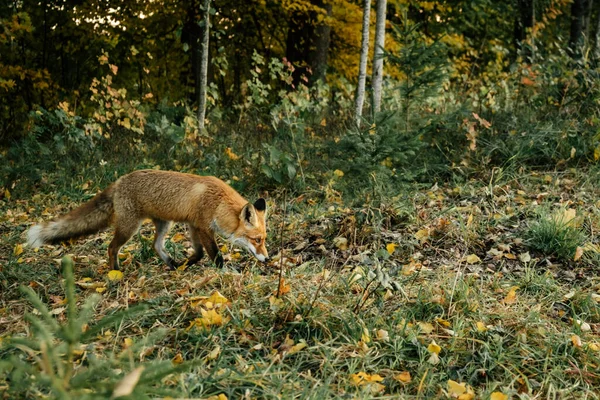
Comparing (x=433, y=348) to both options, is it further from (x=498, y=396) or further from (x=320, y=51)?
(x=320, y=51)

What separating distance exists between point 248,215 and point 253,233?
20 cm

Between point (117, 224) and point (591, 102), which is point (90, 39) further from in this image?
point (591, 102)

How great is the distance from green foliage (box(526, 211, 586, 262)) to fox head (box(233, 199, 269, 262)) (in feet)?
8.75

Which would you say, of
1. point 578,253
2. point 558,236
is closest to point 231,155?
point 558,236

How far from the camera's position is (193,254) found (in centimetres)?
556

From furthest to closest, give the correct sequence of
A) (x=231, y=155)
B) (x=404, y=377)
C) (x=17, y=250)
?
(x=231, y=155) → (x=17, y=250) → (x=404, y=377)

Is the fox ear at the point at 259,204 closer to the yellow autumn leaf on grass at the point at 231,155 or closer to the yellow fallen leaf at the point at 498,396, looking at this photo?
the yellow fallen leaf at the point at 498,396

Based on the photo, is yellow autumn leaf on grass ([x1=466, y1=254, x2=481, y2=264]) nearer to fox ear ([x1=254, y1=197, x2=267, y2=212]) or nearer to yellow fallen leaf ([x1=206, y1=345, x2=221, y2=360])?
fox ear ([x1=254, y1=197, x2=267, y2=212])

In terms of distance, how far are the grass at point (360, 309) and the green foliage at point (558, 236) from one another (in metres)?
0.02

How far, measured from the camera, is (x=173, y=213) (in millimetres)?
5395

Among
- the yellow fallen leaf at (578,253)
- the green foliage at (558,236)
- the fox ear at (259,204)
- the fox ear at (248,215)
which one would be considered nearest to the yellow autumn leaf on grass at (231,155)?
the fox ear at (259,204)

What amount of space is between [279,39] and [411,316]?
13.9 m

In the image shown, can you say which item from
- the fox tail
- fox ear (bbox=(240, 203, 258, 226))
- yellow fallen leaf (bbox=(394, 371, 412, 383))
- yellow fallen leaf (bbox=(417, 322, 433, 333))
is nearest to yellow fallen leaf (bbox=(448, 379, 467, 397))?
yellow fallen leaf (bbox=(394, 371, 412, 383))

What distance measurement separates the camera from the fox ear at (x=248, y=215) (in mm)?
5117
